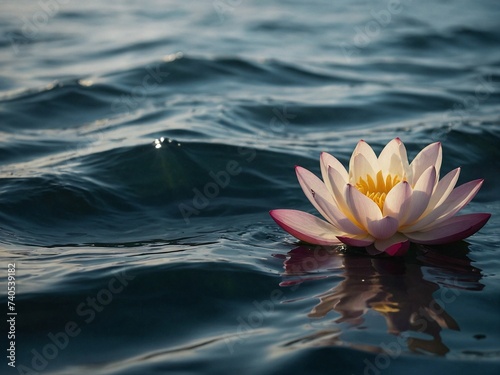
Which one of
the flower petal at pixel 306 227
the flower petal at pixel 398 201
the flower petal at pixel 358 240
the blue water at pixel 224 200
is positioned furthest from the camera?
the flower petal at pixel 306 227

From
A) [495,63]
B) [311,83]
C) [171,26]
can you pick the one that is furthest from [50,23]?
[495,63]

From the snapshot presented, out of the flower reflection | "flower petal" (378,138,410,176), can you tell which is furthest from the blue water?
"flower petal" (378,138,410,176)

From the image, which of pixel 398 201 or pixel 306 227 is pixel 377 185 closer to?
pixel 398 201

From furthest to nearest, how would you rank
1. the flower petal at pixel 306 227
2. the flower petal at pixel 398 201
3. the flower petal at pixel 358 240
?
the flower petal at pixel 306 227 < the flower petal at pixel 358 240 < the flower petal at pixel 398 201

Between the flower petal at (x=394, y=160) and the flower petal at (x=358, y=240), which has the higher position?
the flower petal at (x=394, y=160)

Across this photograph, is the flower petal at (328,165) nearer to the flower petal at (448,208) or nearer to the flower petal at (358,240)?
the flower petal at (358,240)

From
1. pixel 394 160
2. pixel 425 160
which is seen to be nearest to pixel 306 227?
pixel 394 160

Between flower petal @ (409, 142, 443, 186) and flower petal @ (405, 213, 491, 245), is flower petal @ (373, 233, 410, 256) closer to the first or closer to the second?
flower petal @ (405, 213, 491, 245)

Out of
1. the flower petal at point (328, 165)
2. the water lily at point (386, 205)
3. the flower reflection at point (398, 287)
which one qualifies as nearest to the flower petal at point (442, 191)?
the water lily at point (386, 205)
